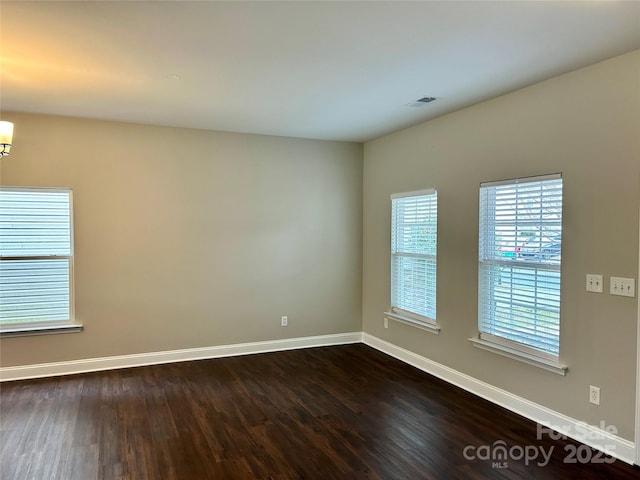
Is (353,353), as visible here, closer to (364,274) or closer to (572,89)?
(364,274)

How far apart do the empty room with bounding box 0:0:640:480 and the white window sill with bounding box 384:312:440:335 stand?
0.03 meters

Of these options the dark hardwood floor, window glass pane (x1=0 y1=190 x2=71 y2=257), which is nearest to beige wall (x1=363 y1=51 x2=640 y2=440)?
the dark hardwood floor

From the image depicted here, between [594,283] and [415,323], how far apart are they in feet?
6.75

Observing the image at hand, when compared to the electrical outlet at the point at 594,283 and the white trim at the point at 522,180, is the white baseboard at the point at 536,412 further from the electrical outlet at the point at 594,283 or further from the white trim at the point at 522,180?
the white trim at the point at 522,180

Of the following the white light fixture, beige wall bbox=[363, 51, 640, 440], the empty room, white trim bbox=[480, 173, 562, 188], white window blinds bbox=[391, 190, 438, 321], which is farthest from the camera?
white window blinds bbox=[391, 190, 438, 321]

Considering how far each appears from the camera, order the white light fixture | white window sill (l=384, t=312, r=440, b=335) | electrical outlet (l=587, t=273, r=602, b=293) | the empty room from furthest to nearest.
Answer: white window sill (l=384, t=312, r=440, b=335) < the white light fixture < electrical outlet (l=587, t=273, r=602, b=293) < the empty room

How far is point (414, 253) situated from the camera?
481 cm

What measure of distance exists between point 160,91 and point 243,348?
3062 mm

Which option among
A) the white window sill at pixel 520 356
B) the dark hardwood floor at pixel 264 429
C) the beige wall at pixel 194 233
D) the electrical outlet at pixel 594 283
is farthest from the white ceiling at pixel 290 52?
the dark hardwood floor at pixel 264 429

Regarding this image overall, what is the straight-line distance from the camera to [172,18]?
233 cm

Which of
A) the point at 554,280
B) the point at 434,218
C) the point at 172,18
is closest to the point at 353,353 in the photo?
the point at 434,218

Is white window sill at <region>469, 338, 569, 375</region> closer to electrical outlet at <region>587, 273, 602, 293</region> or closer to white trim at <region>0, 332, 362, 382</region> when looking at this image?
electrical outlet at <region>587, 273, 602, 293</region>

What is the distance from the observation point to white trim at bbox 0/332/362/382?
436 centimetres

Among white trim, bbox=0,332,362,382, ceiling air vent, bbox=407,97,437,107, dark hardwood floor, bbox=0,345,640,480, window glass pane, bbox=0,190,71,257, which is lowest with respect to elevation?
dark hardwood floor, bbox=0,345,640,480
